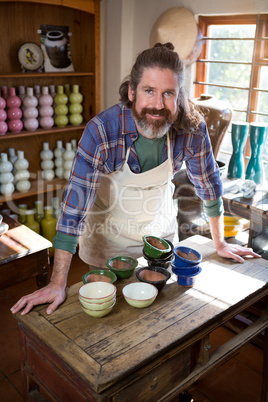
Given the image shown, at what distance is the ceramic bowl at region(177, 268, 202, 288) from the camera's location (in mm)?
1835

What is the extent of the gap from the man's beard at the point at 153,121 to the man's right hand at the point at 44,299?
0.81 m

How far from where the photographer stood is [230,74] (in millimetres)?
3666

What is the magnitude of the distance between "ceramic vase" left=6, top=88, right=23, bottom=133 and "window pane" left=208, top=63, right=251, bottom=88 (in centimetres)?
170

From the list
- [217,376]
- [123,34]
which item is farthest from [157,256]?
[123,34]

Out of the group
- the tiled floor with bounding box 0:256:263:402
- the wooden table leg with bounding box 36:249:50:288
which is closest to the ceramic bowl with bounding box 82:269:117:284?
the wooden table leg with bounding box 36:249:50:288

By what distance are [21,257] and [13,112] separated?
5.15 ft

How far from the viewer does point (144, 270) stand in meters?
1.89

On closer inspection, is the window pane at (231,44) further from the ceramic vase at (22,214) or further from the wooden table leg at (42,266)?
the wooden table leg at (42,266)

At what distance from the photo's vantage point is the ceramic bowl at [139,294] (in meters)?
1.67

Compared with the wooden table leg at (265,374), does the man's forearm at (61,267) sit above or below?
above

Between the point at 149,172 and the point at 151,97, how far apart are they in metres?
0.42

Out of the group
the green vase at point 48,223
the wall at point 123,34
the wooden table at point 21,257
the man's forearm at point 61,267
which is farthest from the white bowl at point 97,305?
the wall at point 123,34

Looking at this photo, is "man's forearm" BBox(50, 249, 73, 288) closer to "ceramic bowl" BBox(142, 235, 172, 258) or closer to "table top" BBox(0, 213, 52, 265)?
"ceramic bowl" BBox(142, 235, 172, 258)

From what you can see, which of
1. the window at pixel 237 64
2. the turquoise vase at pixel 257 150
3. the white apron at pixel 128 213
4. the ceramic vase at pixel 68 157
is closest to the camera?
the white apron at pixel 128 213
